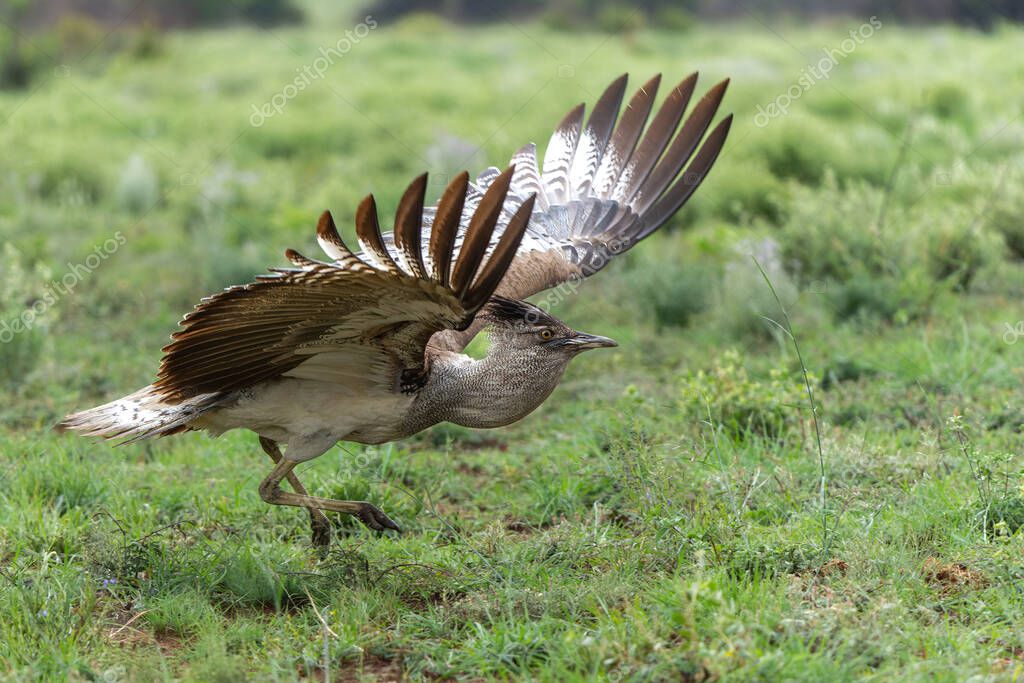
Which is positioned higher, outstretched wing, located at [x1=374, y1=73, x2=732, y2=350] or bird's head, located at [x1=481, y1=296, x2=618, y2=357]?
outstretched wing, located at [x1=374, y1=73, x2=732, y2=350]

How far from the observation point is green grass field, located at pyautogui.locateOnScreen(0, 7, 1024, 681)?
3.91 meters

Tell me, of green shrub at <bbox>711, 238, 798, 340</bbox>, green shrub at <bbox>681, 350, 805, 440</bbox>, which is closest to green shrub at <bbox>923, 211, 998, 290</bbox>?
green shrub at <bbox>711, 238, 798, 340</bbox>

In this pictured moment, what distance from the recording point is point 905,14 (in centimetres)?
2912

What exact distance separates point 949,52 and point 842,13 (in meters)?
9.70

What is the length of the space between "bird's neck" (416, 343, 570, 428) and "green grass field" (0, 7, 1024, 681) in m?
0.43

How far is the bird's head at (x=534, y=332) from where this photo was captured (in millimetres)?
4656

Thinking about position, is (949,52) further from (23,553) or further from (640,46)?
(23,553)

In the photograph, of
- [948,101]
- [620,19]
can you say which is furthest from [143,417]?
[620,19]

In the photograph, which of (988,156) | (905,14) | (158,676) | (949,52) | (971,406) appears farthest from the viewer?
(905,14)

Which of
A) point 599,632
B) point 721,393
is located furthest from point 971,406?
point 599,632

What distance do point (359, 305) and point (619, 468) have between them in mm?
1536

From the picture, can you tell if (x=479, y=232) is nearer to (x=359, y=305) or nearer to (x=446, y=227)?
(x=446, y=227)

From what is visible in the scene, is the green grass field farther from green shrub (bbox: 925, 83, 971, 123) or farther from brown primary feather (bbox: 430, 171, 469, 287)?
green shrub (bbox: 925, 83, 971, 123)

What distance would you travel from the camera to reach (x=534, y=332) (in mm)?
4664
